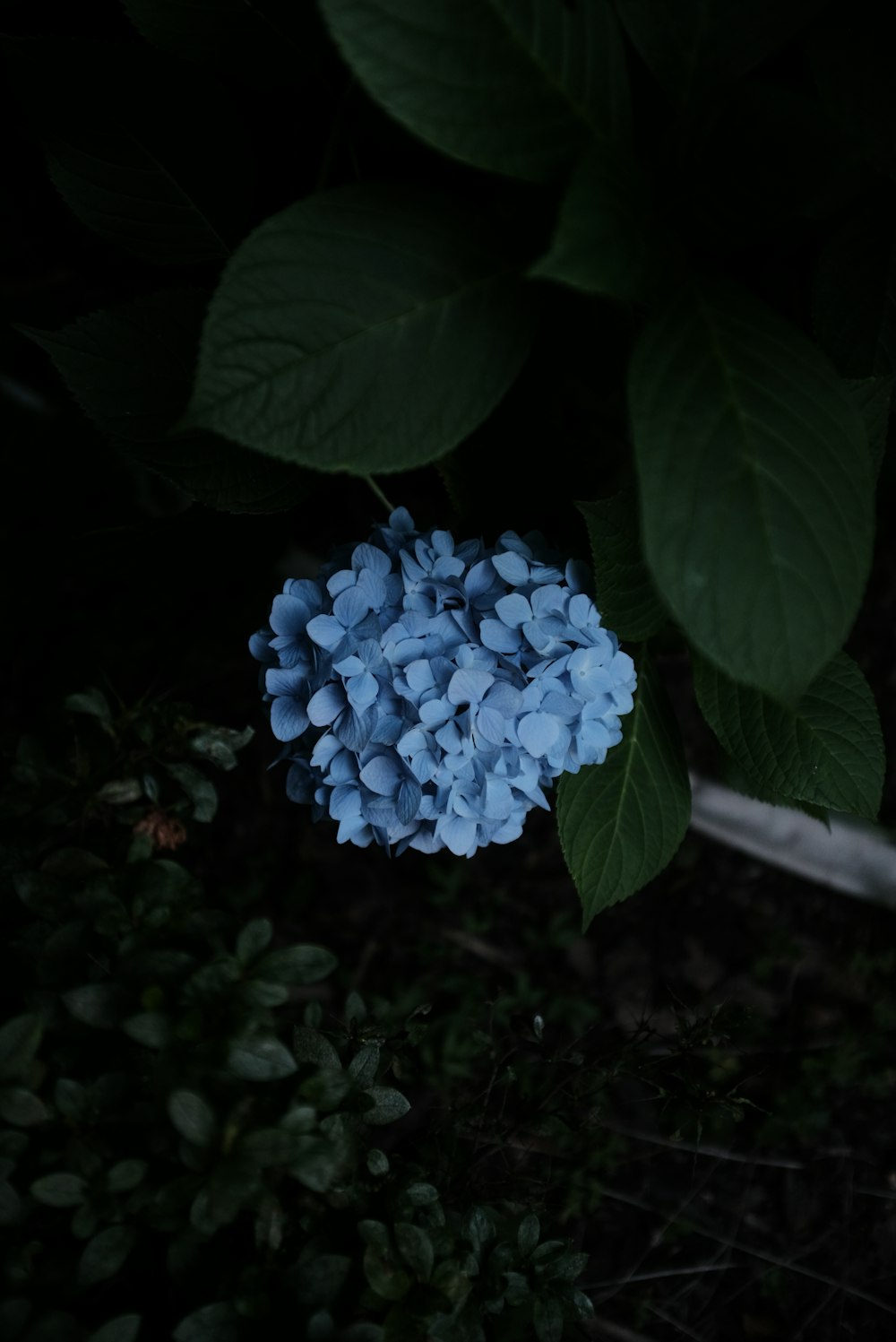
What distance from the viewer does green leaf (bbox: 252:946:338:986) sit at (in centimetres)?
80

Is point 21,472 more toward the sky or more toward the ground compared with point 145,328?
more toward the ground

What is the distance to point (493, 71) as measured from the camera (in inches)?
26.1

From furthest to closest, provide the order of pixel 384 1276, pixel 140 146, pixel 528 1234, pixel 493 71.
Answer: pixel 140 146
pixel 528 1234
pixel 384 1276
pixel 493 71

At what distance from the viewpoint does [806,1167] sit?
1.68 meters

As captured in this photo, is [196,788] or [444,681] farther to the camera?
[196,788]

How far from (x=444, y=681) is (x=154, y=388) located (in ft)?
1.39

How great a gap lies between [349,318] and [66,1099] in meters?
0.62

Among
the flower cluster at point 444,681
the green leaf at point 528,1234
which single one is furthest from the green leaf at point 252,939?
the green leaf at point 528,1234

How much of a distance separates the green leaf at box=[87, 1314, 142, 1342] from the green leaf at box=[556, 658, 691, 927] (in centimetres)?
51

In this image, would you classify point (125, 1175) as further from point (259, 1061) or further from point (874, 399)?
point (874, 399)

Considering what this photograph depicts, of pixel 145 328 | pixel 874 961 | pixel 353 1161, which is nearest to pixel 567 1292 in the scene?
pixel 353 1161

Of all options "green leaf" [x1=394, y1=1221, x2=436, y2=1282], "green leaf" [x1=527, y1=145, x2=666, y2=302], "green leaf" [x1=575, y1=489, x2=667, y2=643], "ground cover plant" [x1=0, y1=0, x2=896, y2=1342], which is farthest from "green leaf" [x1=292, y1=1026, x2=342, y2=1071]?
"green leaf" [x1=527, y1=145, x2=666, y2=302]

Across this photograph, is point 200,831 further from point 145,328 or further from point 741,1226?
point 741,1226

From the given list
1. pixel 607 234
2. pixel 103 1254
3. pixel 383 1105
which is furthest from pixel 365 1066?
pixel 607 234
